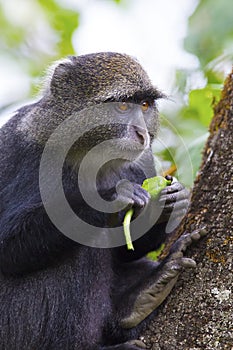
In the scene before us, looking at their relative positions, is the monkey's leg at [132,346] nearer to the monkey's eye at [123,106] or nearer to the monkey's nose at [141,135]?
the monkey's nose at [141,135]

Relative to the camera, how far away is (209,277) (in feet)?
11.6

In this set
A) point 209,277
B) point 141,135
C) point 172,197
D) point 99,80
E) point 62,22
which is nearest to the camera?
point 209,277

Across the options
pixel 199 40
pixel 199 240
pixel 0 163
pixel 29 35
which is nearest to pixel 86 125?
pixel 0 163

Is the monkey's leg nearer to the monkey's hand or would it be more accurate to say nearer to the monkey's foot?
the monkey's foot

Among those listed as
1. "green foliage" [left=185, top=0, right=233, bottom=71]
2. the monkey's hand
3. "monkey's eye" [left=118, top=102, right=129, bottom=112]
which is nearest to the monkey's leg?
the monkey's hand

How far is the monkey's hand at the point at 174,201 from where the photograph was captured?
4.29 metres

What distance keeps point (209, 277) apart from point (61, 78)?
7.34 ft

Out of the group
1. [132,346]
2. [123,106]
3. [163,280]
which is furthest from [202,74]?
[132,346]

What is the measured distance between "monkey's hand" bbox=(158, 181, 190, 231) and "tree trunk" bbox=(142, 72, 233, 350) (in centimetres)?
32

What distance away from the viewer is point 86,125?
4.82 metres

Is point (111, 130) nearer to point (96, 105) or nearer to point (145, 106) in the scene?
point (96, 105)

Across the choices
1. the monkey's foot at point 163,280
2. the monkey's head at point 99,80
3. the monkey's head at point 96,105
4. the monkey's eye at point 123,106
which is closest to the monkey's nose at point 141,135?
the monkey's head at point 96,105

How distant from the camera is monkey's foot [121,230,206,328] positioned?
3.76m

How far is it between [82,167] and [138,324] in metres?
1.33
